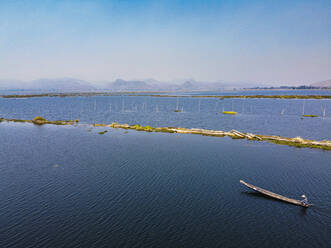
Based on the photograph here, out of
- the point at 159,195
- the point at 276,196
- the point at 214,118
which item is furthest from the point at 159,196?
the point at 214,118

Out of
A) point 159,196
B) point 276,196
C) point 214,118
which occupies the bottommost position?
point 159,196

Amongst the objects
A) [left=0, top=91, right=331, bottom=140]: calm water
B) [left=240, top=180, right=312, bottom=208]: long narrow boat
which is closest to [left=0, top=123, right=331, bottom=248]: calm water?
[left=240, top=180, right=312, bottom=208]: long narrow boat

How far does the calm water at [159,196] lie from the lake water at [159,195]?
111 millimetres

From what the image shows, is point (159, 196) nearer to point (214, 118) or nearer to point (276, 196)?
point (276, 196)

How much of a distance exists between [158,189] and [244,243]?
12.3 metres

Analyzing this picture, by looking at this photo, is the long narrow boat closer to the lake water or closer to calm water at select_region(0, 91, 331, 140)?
the lake water

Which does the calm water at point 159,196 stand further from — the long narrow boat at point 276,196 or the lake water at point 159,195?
the long narrow boat at point 276,196

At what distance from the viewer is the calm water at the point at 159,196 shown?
1977 cm

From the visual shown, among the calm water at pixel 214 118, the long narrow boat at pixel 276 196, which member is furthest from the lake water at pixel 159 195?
the calm water at pixel 214 118

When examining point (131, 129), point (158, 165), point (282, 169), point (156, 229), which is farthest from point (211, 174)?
point (131, 129)

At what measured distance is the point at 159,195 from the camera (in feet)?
88.0

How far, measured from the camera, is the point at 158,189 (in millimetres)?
28312

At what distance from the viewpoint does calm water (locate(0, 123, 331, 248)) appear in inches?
778

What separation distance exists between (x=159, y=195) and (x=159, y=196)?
0.24 metres
